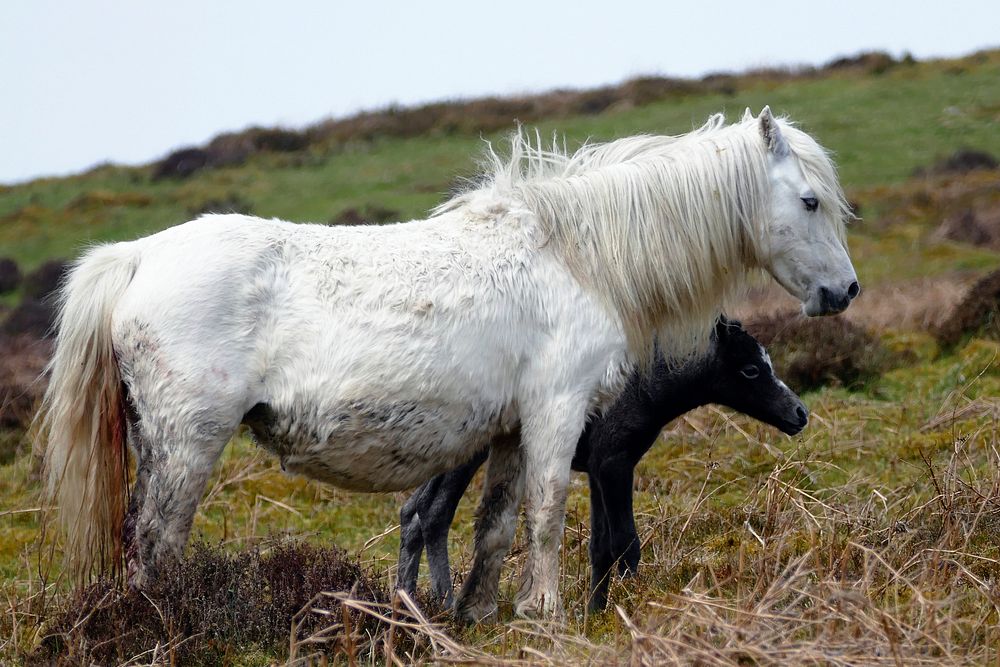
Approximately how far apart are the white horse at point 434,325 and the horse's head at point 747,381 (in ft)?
3.05

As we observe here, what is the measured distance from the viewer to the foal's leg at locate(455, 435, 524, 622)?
480cm

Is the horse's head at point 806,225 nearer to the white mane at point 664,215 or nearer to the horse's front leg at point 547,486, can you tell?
the white mane at point 664,215

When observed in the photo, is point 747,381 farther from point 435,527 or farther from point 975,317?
point 975,317

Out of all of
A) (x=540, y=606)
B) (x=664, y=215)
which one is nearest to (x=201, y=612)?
(x=540, y=606)

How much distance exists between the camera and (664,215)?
15.8 ft

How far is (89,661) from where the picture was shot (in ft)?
13.5

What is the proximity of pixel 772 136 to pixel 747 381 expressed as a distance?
1.66m

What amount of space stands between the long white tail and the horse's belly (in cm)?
57

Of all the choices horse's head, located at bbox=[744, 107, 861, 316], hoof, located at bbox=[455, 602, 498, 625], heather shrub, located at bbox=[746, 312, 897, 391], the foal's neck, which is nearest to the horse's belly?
hoof, located at bbox=[455, 602, 498, 625]

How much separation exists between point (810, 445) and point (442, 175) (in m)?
17.6

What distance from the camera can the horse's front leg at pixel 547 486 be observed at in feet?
14.7

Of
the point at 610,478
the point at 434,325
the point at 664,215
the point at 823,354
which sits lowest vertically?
the point at 823,354

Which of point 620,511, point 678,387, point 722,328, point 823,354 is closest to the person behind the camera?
point 620,511

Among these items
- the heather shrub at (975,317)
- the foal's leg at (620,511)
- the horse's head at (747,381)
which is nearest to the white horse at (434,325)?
the foal's leg at (620,511)
